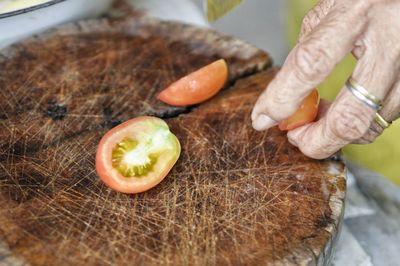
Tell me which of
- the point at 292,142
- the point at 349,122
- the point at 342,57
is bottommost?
the point at 292,142

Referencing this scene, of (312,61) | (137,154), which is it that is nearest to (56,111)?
(137,154)

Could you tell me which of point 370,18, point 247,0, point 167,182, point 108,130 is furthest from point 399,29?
point 247,0

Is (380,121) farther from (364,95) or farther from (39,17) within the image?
(39,17)

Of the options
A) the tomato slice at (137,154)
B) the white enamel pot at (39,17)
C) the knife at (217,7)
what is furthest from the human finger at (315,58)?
the white enamel pot at (39,17)

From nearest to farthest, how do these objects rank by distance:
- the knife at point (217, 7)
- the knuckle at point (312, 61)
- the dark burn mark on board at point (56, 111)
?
the knuckle at point (312, 61), the dark burn mark on board at point (56, 111), the knife at point (217, 7)

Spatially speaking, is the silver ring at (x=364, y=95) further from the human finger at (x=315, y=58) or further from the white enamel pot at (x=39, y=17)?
the white enamel pot at (x=39, y=17)

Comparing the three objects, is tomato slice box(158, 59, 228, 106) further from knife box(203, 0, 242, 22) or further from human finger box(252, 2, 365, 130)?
human finger box(252, 2, 365, 130)

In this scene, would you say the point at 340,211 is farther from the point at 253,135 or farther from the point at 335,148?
the point at 253,135

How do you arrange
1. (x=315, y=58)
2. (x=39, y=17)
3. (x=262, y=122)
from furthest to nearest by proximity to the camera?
(x=39, y=17) < (x=262, y=122) < (x=315, y=58)
